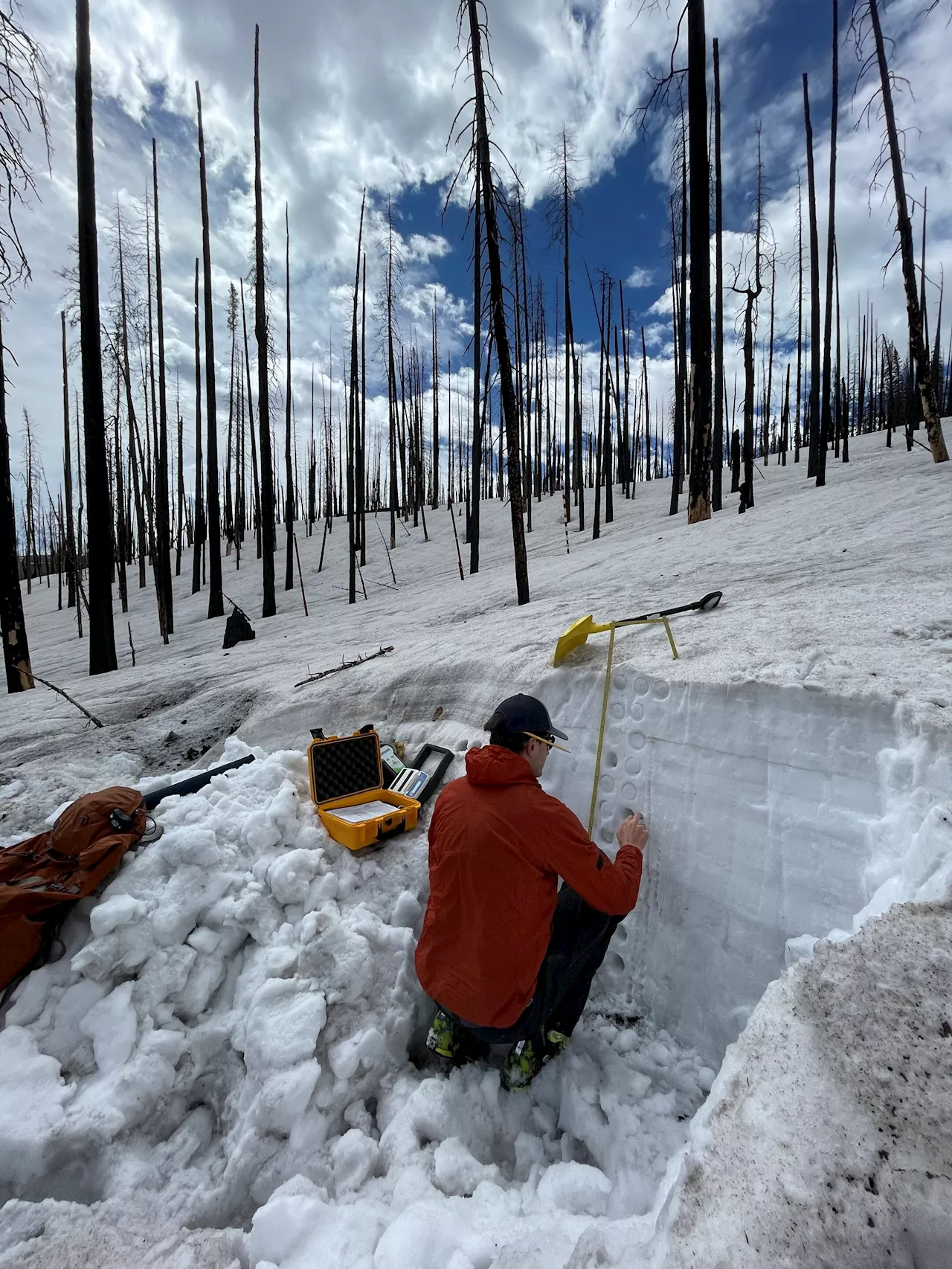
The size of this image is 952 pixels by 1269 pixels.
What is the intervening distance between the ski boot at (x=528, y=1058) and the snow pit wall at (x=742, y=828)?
0.33m

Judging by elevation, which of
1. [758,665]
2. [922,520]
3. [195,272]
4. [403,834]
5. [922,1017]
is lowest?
[403,834]

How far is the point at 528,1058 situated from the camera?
6.41 feet

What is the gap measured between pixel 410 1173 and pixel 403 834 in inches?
54.9

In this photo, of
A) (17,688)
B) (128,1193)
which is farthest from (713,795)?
(17,688)

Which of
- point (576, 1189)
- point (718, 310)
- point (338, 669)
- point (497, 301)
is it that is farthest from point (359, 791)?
point (718, 310)

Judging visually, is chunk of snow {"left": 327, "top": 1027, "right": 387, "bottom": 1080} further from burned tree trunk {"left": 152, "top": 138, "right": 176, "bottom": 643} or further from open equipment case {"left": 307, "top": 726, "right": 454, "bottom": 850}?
burned tree trunk {"left": 152, "top": 138, "right": 176, "bottom": 643}

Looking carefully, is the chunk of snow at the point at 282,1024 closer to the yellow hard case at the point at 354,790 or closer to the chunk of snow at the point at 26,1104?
the chunk of snow at the point at 26,1104

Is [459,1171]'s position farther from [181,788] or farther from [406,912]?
[181,788]

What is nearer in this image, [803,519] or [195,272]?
[803,519]

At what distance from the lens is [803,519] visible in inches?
272

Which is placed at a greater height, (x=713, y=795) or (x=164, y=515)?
(x=164, y=515)

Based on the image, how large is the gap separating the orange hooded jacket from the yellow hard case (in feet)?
2.79

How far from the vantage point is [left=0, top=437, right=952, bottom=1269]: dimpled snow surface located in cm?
118

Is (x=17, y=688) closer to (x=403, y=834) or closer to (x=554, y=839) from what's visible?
(x=403, y=834)
